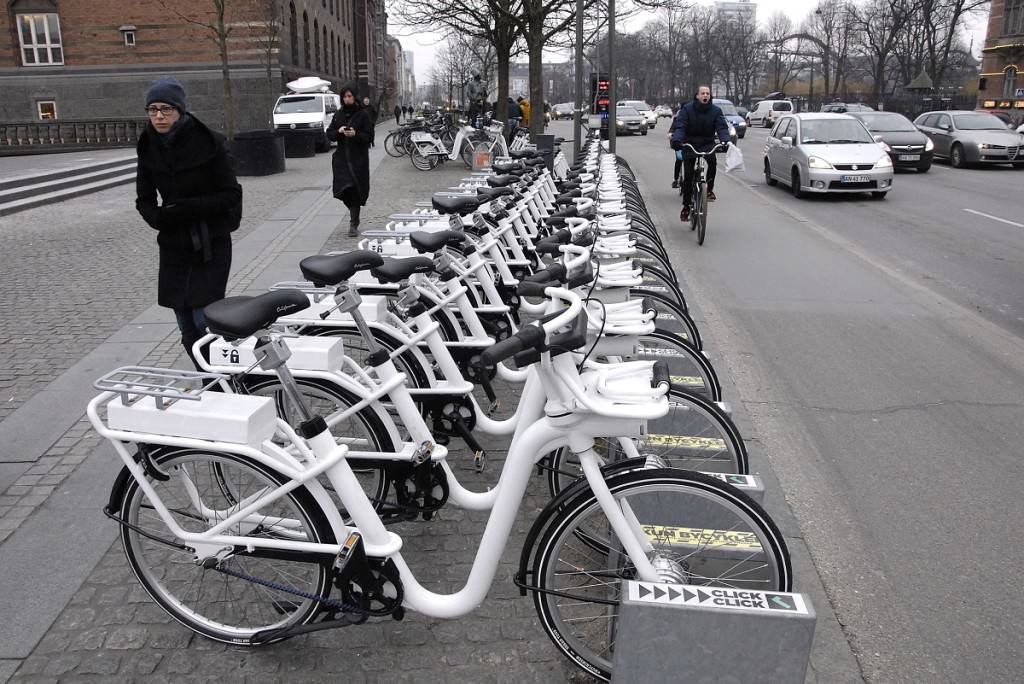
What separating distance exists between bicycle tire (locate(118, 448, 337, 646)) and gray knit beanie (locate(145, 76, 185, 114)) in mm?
2295

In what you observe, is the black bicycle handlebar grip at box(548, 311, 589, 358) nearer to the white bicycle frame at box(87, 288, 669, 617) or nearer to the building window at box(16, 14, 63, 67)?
the white bicycle frame at box(87, 288, 669, 617)

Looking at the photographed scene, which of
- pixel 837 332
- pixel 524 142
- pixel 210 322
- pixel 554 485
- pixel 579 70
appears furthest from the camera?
pixel 524 142

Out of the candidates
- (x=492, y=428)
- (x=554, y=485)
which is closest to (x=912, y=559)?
(x=554, y=485)

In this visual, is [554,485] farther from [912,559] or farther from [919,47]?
[919,47]

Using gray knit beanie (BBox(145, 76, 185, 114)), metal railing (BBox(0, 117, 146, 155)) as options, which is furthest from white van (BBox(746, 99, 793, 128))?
gray knit beanie (BBox(145, 76, 185, 114))

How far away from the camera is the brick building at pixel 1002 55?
183 ft

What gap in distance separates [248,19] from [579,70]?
23.1m

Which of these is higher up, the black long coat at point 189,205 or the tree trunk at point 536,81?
the tree trunk at point 536,81

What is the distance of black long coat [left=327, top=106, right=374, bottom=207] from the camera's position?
1097 centimetres

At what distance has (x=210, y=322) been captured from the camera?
2.75 metres

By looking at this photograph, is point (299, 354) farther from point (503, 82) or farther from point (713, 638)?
point (503, 82)

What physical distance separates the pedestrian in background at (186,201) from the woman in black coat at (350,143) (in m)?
6.17

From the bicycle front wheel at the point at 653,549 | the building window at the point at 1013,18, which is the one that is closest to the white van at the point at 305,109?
the bicycle front wheel at the point at 653,549

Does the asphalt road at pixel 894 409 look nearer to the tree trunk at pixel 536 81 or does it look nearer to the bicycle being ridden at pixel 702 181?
the bicycle being ridden at pixel 702 181
